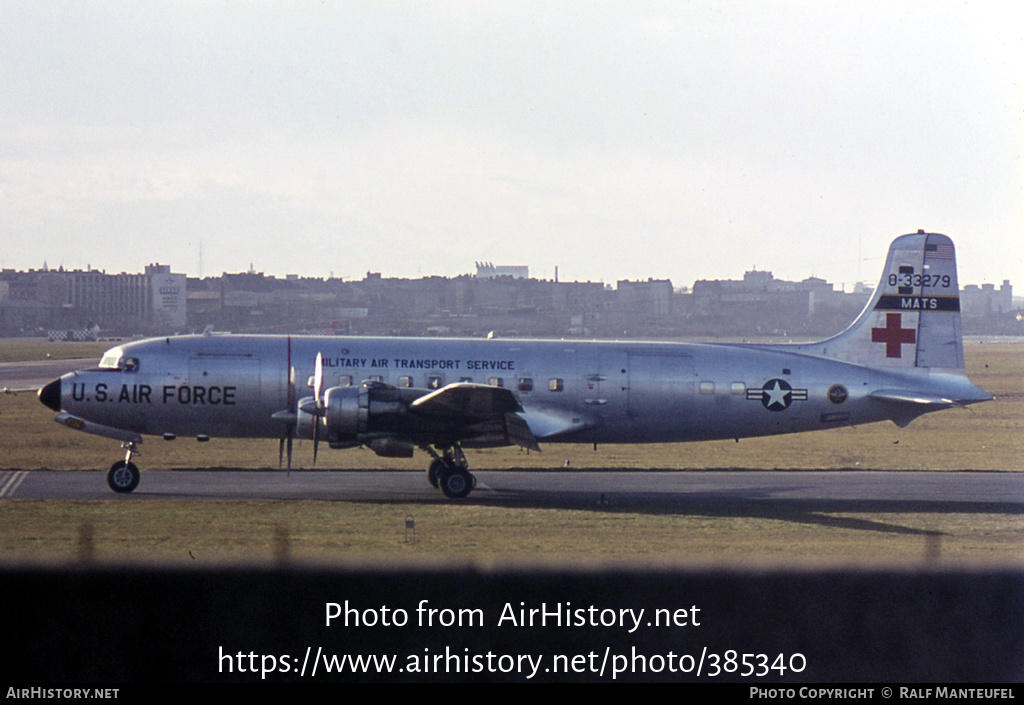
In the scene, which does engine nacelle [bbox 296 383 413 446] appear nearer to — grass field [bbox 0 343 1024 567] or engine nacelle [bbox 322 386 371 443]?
engine nacelle [bbox 322 386 371 443]

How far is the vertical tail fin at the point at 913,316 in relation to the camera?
92.6ft

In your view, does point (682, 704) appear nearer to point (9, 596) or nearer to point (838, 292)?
point (9, 596)

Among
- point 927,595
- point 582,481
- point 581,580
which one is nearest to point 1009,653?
point 927,595

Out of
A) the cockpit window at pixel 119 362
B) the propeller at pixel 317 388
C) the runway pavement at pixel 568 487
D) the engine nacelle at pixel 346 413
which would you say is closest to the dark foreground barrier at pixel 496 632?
the engine nacelle at pixel 346 413

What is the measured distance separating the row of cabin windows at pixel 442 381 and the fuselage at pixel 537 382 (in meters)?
0.03

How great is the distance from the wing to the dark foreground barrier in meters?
10.4

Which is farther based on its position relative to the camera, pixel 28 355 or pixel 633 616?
pixel 28 355

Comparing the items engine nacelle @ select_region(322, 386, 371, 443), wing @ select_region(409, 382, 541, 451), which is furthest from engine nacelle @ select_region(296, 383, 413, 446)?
wing @ select_region(409, 382, 541, 451)

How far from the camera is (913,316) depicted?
28.3 metres

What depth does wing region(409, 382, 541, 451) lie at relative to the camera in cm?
2284

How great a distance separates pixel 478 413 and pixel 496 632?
40.6ft

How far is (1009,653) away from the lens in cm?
1168

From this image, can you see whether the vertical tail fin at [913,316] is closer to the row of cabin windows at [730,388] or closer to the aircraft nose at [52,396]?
the row of cabin windows at [730,388]

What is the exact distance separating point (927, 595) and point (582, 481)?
15634 millimetres
